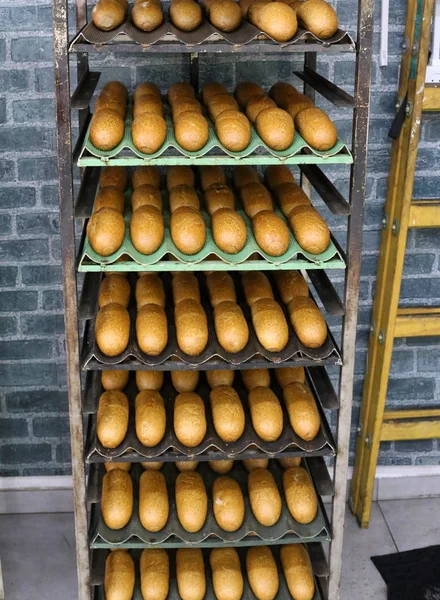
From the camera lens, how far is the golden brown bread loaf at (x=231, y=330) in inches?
103

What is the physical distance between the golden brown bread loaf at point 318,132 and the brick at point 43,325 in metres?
1.53

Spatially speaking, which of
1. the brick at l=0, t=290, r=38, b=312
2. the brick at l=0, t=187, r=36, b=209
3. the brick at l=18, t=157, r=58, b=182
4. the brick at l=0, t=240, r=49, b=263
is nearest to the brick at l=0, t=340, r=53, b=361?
the brick at l=0, t=290, r=38, b=312

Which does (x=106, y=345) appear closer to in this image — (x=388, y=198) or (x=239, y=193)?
(x=239, y=193)

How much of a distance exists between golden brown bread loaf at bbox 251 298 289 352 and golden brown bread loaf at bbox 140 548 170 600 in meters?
0.88

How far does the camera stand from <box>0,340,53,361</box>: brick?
3.63m

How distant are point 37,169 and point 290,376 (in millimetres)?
1303

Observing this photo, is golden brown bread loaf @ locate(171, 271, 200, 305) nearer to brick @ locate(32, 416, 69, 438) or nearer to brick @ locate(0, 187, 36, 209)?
brick @ locate(0, 187, 36, 209)

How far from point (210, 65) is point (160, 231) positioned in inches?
41.8

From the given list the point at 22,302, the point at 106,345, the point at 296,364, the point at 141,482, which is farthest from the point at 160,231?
the point at 22,302

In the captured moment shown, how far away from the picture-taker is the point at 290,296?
286 cm

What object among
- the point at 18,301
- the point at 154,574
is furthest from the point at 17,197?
the point at 154,574

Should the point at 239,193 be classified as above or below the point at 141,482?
above

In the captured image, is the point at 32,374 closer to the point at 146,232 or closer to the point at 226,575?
the point at 226,575

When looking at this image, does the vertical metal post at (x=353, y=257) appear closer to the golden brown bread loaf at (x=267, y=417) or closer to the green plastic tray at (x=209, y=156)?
the green plastic tray at (x=209, y=156)
